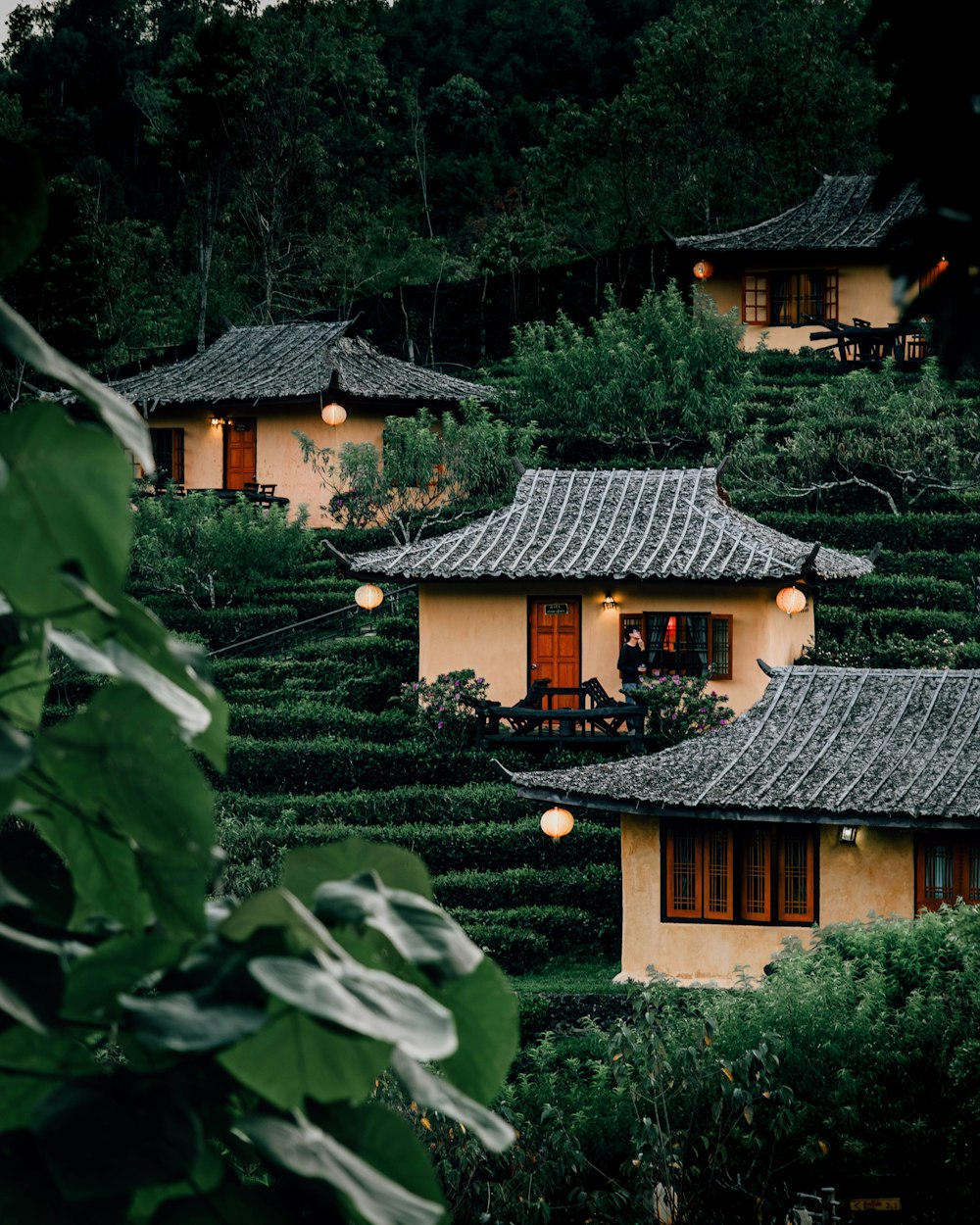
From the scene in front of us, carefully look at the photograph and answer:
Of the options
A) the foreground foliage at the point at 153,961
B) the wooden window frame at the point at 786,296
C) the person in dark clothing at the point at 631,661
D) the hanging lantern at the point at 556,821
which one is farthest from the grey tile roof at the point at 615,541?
the foreground foliage at the point at 153,961

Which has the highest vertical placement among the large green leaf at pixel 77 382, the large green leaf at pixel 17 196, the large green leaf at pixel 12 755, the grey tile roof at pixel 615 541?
the large green leaf at pixel 17 196

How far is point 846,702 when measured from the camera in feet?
57.3

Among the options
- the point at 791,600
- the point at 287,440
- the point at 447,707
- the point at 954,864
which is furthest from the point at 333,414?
the point at 954,864

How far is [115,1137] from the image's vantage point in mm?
1023

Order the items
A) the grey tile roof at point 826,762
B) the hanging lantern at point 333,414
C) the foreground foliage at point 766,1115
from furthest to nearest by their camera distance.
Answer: the hanging lantern at point 333,414
the grey tile roof at point 826,762
the foreground foliage at point 766,1115

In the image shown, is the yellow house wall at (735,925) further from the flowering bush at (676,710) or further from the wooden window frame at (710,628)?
the wooden window frame at (710,628)

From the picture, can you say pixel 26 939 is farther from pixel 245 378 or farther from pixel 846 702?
pixel 245 378

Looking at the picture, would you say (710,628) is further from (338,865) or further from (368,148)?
(368,148)

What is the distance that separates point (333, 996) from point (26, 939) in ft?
0.76

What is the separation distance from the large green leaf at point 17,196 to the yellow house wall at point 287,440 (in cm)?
3068

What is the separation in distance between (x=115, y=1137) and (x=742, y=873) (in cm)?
1661

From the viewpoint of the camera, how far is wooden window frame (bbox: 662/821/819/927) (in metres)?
17.0

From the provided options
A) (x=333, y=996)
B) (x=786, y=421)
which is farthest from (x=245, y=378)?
(x=333, y=996)

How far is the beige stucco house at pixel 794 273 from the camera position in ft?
119
